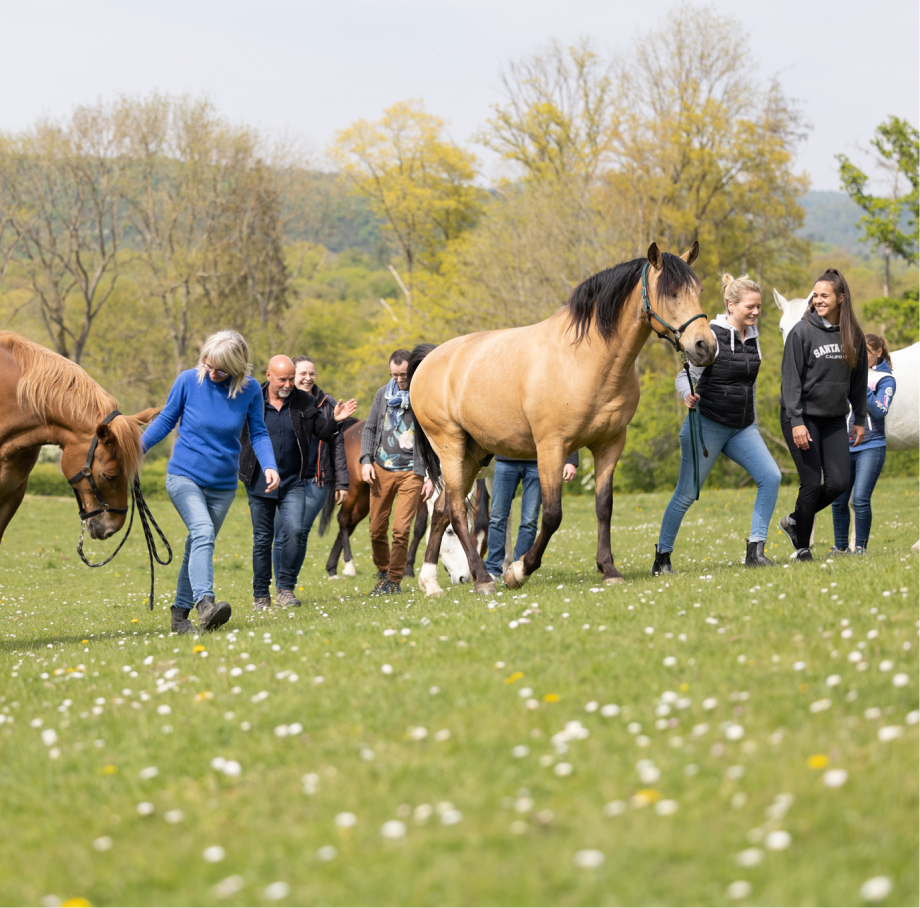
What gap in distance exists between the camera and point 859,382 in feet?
28.4

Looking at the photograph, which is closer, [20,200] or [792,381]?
[792,381]

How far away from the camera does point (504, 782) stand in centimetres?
364

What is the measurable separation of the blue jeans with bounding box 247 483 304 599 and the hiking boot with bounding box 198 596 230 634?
2816 millimetres

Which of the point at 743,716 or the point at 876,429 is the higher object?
the point at 876,429

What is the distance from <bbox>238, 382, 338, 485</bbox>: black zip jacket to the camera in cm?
1103

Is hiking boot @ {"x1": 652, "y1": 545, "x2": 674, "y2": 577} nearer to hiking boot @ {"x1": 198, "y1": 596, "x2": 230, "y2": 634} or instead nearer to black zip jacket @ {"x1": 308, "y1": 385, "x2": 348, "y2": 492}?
black zip jacket @ {"x1": 308, "y1": 385, "x2": 348, "y2": 492}

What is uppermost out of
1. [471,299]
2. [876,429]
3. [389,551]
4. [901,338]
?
[471,299]

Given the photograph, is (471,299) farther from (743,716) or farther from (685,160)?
(743,716)

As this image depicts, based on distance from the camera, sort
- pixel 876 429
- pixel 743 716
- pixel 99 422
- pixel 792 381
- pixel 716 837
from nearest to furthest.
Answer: pixel 716 837, pixel 743 716, pixel 99 422, pixel 792 381, pixel 876 429

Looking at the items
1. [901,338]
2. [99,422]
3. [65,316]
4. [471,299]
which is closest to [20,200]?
[65,316]

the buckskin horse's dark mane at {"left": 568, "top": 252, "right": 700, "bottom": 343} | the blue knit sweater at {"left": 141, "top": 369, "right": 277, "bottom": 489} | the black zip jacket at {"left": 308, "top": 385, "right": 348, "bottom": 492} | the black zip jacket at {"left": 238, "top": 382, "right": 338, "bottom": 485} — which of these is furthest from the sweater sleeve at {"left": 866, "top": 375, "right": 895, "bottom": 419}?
the blue knit sweater at {"left": 141, "top": 369, "right": 277, "bottom": 489}

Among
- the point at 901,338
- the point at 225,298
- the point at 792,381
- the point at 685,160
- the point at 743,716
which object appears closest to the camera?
the point at 743,716

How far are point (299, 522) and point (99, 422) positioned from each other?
12.0ft

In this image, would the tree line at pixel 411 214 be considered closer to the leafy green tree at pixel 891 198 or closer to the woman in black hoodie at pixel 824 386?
the leafy green tree at pixel 891 198
